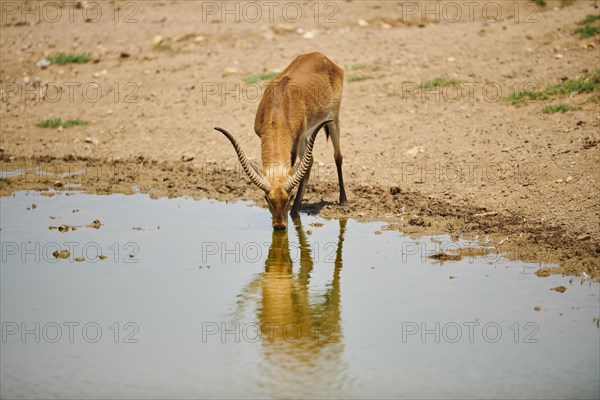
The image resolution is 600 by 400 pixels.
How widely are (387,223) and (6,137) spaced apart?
8.15 m

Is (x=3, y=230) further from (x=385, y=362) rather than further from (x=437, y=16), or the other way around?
(x=437, y=16)

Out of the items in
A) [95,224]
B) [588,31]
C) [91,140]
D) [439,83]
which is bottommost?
[95,224]

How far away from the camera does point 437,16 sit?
20234mm

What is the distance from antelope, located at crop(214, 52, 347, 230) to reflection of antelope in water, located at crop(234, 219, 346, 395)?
0.88 meters

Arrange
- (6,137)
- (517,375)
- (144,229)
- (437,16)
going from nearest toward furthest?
1. (517,375)
2. (144,229)
3. (6,137)
4. (437,16)

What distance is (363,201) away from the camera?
12.3 m

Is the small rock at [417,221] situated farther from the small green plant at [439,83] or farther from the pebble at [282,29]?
the pebble at [282,29]

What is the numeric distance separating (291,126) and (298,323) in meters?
4.06

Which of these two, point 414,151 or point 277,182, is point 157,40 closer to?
point 414,151

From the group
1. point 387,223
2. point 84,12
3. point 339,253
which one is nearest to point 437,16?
point 84,12

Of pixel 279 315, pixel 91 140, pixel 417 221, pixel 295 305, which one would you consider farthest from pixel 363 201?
pixel 91 140

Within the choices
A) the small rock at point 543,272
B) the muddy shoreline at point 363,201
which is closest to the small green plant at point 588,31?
the muddy shoreline at point 363,201

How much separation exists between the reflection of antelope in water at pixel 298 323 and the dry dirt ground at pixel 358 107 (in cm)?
197

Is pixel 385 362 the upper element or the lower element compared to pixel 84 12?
lower
